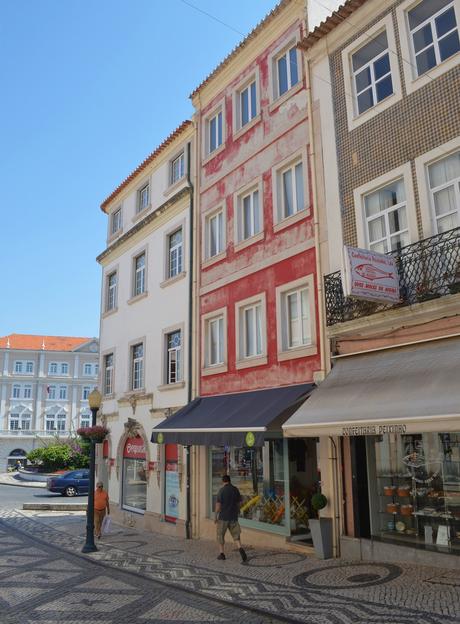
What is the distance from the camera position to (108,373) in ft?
76.2

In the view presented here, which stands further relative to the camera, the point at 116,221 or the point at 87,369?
the point at 87,369

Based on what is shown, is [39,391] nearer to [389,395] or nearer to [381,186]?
[381,186]

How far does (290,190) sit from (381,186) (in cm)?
333

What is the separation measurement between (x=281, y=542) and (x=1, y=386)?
67780 mm

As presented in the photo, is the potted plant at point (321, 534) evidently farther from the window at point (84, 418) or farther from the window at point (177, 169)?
the window at point (84, 418)

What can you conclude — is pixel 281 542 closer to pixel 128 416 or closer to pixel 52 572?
pixel 52 572

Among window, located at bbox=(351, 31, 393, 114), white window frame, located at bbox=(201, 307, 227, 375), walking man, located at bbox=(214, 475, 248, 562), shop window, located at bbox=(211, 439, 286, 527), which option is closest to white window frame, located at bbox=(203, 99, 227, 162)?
white window frame, located at bbox=(201, 307, 227, 375)

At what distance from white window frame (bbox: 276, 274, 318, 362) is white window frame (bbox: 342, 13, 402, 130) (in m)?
3.60

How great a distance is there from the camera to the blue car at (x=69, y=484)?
106ft

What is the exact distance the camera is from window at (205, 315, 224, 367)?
53.0 feet

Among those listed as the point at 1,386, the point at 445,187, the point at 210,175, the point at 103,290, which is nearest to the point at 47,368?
the point at 1,386

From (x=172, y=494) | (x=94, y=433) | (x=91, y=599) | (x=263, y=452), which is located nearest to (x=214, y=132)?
(x=94, y=433)

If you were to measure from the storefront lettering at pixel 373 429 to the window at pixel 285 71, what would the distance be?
9.34 meters

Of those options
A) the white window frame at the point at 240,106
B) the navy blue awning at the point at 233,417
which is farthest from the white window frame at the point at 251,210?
the navy blue awning at the point at 233,417
